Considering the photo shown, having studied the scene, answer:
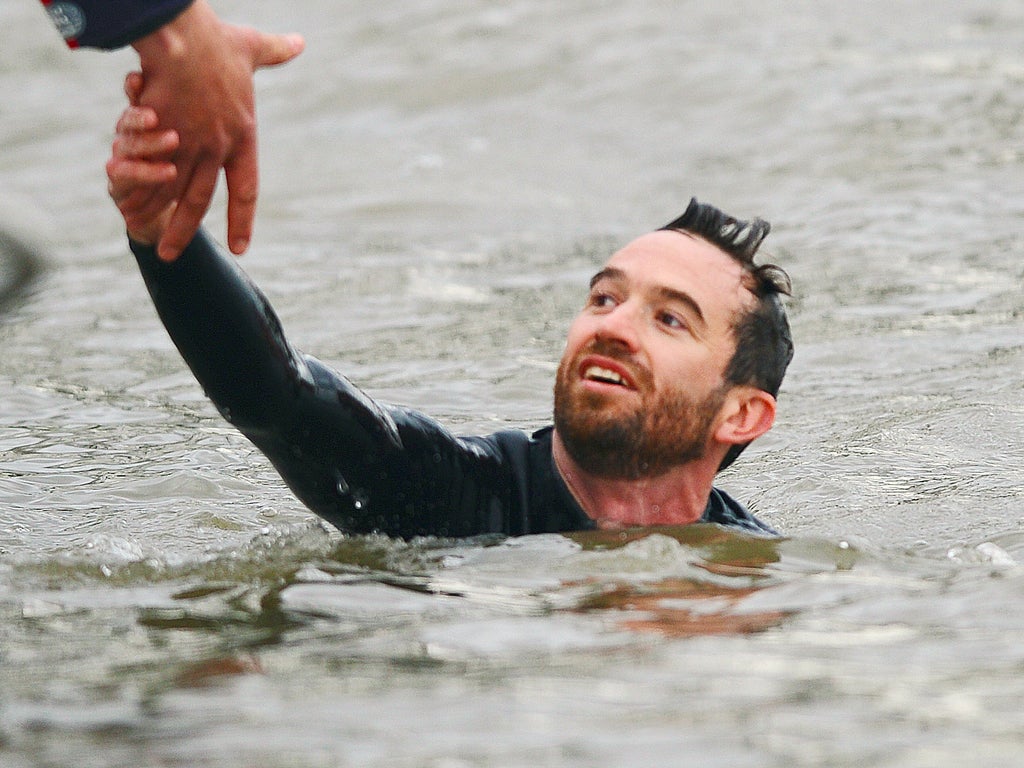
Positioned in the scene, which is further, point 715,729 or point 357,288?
point 357,288

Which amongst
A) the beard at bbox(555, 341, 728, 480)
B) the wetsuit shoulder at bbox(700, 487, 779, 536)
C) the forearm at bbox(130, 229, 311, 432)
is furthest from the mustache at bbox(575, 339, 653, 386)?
the forearm at bbox(130, 229, 311, 432)

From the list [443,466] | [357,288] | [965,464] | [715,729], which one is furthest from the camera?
[357,288]

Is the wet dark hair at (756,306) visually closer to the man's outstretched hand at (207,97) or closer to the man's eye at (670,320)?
the man's eye at (670,320)

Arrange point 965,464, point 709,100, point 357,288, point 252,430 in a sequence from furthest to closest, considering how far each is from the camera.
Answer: point 709,100 → point 357,288 → point 965,464 → point 252,430

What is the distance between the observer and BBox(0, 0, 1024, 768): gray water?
2.73 metres

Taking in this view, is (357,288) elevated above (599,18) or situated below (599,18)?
below

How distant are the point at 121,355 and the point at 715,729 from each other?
5.34 m

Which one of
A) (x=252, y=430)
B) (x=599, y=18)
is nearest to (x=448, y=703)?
(x=252, y=430)

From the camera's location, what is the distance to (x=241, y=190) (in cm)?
300

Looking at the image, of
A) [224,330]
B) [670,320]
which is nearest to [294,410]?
[224,330]

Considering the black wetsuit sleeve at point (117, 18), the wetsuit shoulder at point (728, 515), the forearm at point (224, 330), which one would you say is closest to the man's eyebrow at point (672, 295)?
the wetsuit shoulder at point (728, 515)

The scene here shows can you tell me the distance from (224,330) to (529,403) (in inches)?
133

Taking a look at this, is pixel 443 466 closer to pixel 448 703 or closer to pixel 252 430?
pixel 252 430

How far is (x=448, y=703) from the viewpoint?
2.75 m
